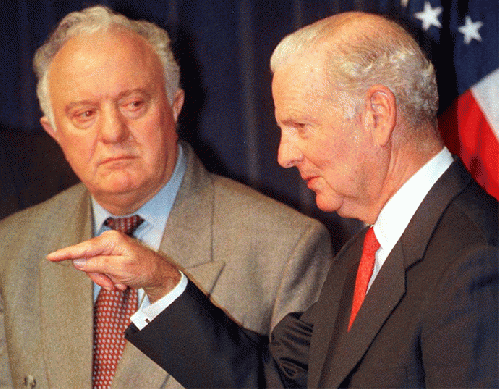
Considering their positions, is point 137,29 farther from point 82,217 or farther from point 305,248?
point 305,248

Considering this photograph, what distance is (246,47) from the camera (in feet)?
7.82

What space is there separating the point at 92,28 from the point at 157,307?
905 mm

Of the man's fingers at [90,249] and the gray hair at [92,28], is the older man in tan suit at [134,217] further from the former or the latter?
the man's fingers at [90,249]

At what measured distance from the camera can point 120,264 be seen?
4.61ft

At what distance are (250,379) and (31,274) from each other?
0.85m

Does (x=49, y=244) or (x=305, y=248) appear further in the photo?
(x=49, y=244)

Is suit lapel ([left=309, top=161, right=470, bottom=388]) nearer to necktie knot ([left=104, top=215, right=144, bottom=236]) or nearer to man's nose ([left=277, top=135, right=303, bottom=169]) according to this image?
man's nose ([left=277, top=135, right=303, bottom=169])

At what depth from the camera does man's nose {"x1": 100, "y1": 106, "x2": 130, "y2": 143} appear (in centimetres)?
191

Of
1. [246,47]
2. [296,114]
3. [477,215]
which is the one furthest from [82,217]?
[477,215]

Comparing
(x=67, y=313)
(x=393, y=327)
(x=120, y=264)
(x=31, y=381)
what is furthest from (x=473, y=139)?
(x=31, y=381)

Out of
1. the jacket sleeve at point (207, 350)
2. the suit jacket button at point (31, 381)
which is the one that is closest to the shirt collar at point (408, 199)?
the jacket sleeve at point (207, 350)

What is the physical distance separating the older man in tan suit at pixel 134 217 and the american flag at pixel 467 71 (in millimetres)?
461

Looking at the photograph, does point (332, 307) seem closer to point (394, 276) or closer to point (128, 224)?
point (394, 276)

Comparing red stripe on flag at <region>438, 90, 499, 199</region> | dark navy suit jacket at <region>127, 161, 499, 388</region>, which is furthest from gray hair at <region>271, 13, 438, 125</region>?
red stripe on flag at <region>438, 90, 499, 199</region>
